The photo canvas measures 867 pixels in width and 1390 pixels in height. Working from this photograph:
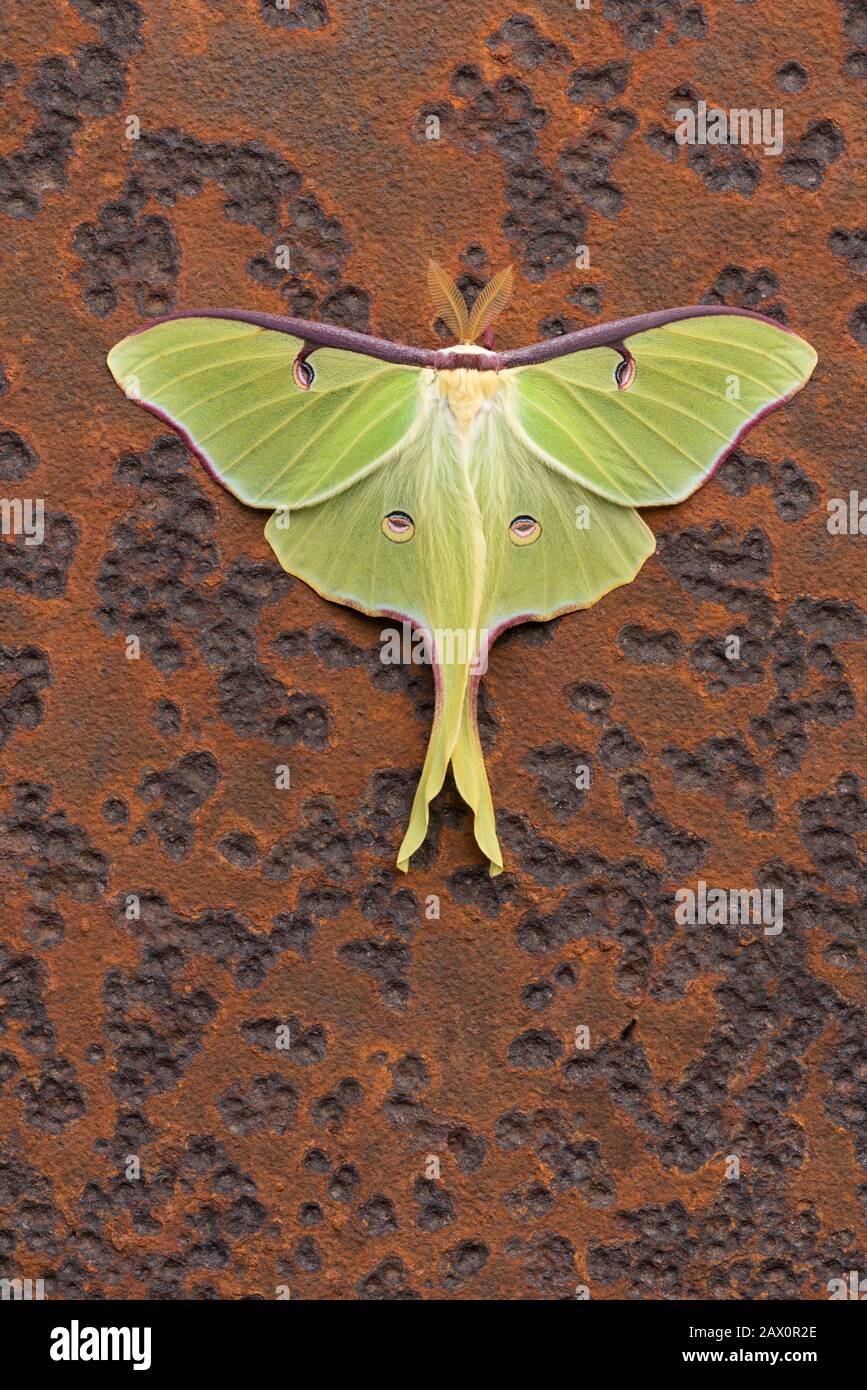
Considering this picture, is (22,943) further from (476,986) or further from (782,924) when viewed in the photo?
(782,924)

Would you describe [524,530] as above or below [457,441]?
below

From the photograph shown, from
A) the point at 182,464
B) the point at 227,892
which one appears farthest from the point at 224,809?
the point at 182,464

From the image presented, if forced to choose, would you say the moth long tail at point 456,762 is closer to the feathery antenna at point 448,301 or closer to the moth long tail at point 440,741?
the moth long tail at point 440,741

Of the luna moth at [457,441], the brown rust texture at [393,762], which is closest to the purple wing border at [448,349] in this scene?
the luna moth at [457,441]

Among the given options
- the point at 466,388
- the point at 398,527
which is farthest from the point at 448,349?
the point at 398,527

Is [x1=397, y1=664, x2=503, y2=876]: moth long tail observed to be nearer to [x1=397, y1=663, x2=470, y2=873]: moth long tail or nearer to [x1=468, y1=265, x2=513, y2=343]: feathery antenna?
[x1=397, y1=663, x2=470, y2=873]: moth long tail

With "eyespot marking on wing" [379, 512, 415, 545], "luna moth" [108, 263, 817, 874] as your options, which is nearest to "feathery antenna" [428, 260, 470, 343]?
"luna moth" [108, 263, 817, 874]

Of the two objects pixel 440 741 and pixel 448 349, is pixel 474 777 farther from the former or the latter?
pixel 448 349

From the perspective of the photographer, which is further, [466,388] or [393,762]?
[393,762]
